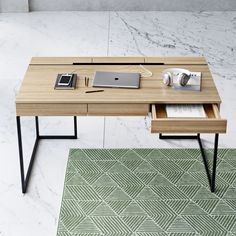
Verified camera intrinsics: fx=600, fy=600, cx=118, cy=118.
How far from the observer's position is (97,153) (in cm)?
405

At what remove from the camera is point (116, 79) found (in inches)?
141

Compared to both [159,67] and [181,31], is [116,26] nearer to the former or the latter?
[181,31]

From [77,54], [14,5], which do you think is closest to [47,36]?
[77,54]

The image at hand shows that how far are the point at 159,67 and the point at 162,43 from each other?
87.1 inches

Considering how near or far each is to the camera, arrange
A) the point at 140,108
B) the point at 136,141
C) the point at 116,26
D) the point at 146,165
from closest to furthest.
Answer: the point at 140,108 → the point at 146,165 → the point at 136,141 → the point at 116,26

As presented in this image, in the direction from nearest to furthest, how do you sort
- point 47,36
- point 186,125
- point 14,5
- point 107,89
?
point 186,125
point 107,89
point 47,36
point 14,5

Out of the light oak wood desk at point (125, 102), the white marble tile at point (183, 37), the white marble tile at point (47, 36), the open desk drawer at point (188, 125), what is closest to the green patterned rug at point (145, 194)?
the light oak wood desk at point (125, 102)

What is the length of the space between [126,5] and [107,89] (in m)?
3.50

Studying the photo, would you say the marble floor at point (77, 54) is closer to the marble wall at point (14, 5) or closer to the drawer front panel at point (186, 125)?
the marble wall at point (14, 5)

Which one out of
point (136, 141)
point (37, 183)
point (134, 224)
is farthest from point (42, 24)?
point (134, 224)

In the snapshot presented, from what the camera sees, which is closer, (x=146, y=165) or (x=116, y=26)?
(x=146, y=165)

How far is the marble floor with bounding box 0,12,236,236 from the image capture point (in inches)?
142

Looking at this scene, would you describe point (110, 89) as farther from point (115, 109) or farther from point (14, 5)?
point (14, 5)

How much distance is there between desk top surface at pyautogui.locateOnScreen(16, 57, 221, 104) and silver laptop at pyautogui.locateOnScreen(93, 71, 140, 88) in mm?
34
